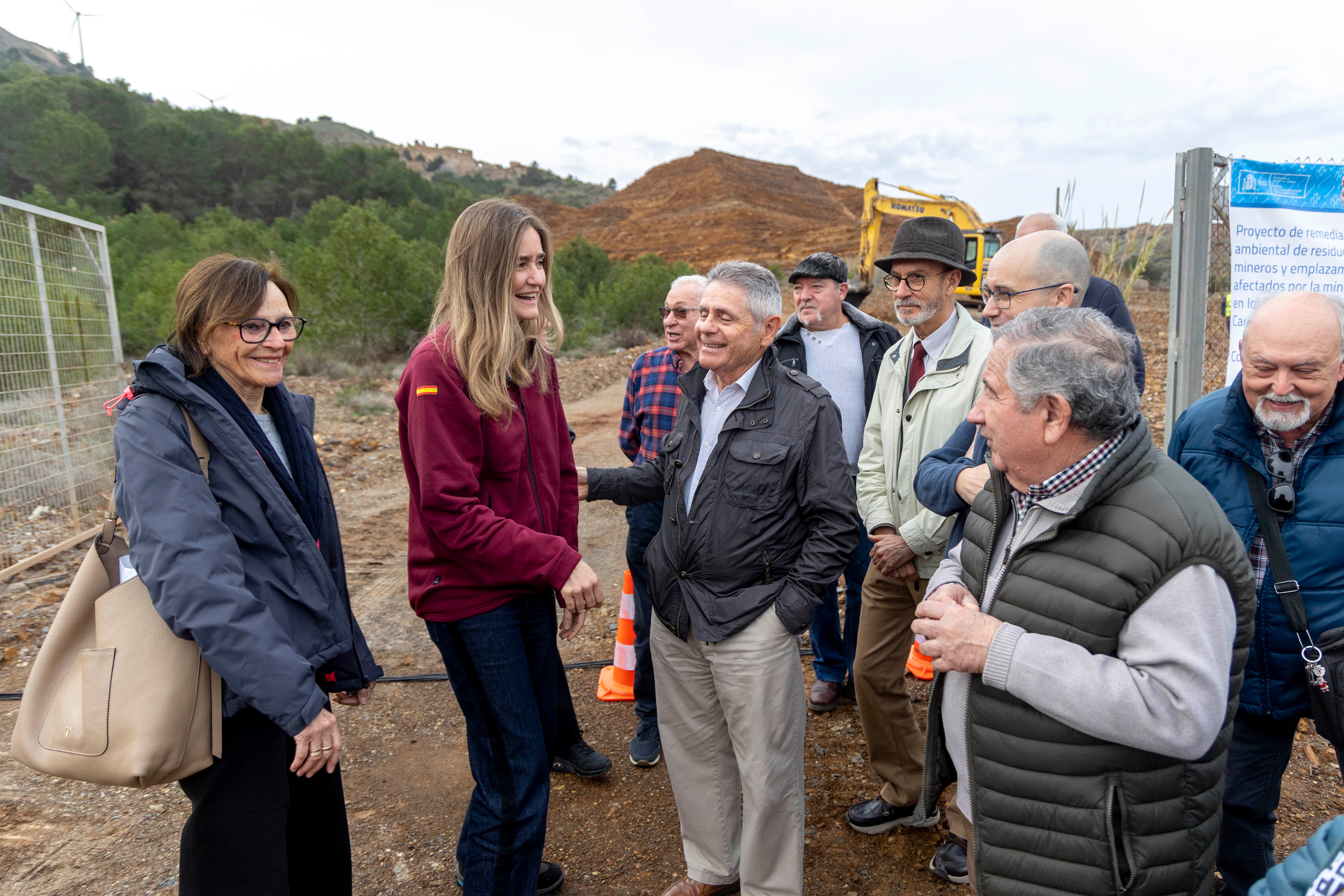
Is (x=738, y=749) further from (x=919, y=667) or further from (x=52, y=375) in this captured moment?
(x=52, y=375)

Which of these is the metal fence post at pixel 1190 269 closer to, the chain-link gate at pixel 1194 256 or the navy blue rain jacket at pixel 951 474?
the chain-link gate at pixel 1194 256

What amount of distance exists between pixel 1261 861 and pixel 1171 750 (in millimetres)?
1392

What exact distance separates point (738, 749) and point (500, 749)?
72 cm

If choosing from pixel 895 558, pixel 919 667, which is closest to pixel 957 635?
pixel 895 558

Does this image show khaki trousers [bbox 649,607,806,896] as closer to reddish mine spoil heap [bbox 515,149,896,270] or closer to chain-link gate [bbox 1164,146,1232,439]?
chain-link gate [bbox 1164,146,1232,439]

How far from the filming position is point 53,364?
606cm

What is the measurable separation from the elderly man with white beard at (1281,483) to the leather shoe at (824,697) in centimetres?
189

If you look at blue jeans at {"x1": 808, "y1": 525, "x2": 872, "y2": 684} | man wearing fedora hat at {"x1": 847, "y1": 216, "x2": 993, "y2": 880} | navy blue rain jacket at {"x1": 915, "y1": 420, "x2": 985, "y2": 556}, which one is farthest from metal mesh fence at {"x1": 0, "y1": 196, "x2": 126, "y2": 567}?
navy blue rain jacket at {"x1": 915, "y1": 420, "x2": 985, "y2": 556}

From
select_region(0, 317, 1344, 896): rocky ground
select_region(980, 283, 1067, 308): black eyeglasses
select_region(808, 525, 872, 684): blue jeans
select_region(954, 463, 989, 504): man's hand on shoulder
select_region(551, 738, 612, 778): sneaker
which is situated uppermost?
select_region(980, 283, 1067, 308): black eyeglasses

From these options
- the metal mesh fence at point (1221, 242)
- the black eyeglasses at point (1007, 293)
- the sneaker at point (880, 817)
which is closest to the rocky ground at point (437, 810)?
the sneaker at point (880, 817)

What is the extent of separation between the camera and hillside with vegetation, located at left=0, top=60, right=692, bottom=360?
14625mm

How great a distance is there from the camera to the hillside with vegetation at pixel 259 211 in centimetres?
1462

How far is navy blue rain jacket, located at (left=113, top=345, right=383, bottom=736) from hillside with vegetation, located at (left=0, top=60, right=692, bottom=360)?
11.3 metres

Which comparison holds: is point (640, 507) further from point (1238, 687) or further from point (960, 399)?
point (1238, 687)
